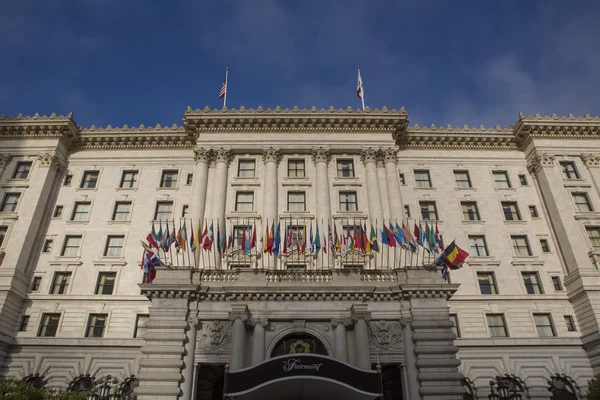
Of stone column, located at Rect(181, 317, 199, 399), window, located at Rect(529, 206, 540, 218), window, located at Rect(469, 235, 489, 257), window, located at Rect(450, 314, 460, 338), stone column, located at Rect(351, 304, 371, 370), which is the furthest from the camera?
window, located at Rect(529, 206, 540, 218)

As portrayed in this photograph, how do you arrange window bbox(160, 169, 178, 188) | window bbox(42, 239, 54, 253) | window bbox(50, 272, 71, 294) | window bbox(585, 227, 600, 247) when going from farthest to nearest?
window bbox(160, 169, 178, 188) < window bbox(42, 239, 54, 253) < window bbox(585, 227, 600, 247) < window bbox(50, 272, 71, 294)

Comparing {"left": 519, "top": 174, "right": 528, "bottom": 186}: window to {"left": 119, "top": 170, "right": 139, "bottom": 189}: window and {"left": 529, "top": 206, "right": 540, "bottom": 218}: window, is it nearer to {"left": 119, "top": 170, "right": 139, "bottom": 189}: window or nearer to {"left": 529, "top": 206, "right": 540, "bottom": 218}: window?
{"left": 529, "top": 206, "right": 540, "bottom": 218}: window

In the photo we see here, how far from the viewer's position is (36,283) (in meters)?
36.4

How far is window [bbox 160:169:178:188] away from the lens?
41.4 meters

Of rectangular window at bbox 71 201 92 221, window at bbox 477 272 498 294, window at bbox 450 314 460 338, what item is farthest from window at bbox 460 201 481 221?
rectangular window at bbox 71 201 92 221

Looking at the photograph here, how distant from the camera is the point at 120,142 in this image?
43.0 metres

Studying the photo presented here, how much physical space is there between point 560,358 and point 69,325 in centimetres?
3752

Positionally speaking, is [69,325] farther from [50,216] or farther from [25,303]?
[50,216]

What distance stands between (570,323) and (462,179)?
48.5ft

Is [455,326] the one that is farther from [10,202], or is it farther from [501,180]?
[10,202]

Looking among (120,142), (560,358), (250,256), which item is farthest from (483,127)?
(120,142)

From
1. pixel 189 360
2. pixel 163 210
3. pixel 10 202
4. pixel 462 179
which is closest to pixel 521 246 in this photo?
pixel 462 179

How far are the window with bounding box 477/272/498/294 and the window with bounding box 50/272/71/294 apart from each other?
3361 centimetres

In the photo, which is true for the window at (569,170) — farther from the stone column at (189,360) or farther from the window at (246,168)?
the stone column at (189,360)
